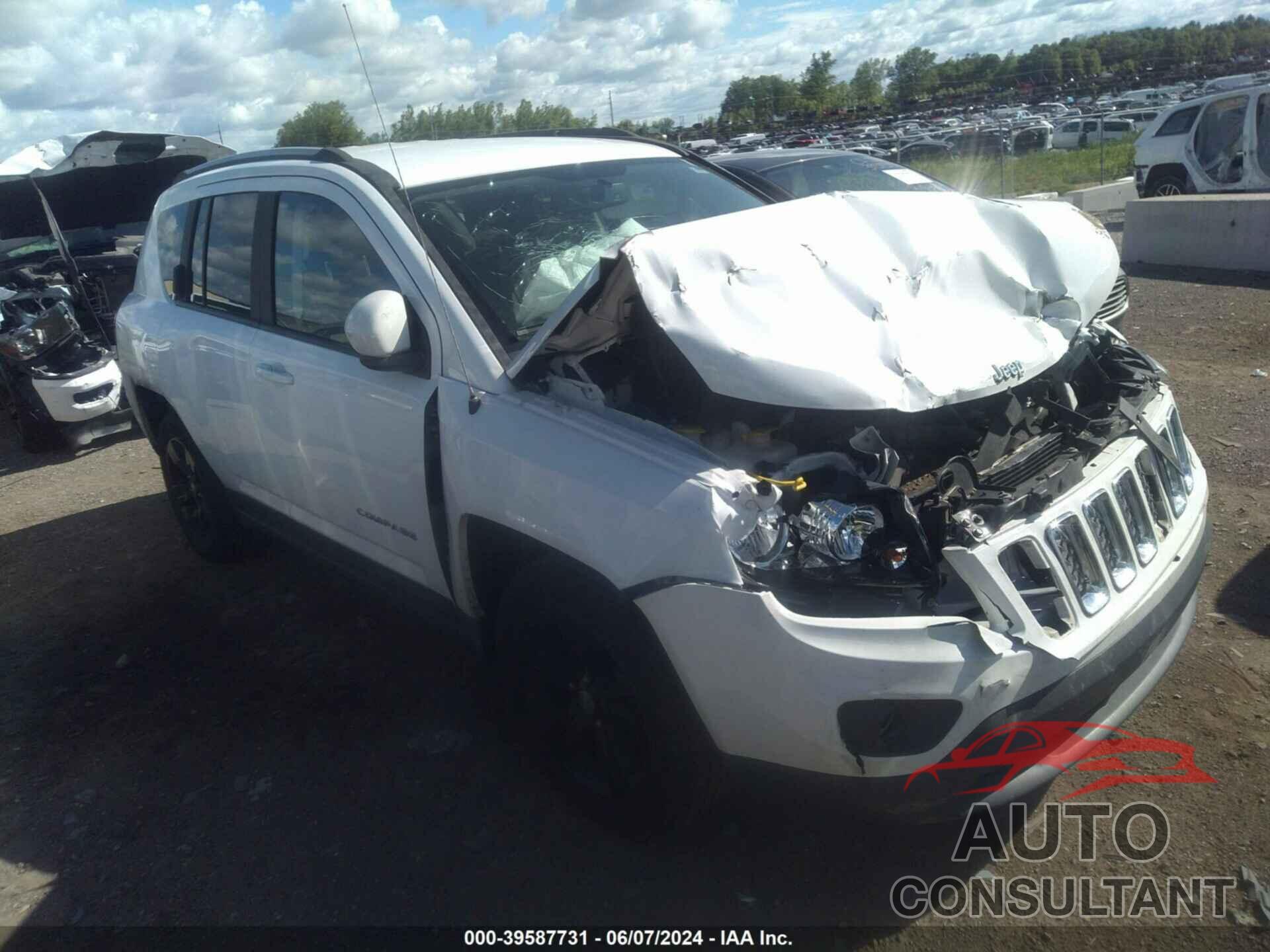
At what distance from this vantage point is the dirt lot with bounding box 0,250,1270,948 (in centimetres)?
281

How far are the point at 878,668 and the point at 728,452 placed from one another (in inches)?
30.3

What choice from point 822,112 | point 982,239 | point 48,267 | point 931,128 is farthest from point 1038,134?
point 982,239

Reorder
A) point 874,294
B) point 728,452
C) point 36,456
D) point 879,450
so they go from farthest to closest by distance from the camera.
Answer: point 36,456, point 874,294, point 728,452, point 879,450

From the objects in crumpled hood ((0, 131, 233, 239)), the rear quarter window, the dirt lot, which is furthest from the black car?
the rear quarter window

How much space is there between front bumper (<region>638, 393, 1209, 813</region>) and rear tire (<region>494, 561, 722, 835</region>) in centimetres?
10

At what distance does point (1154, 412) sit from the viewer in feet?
10.5

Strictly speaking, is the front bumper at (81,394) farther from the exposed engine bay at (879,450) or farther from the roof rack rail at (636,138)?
the exposed engine bay at (879,450)

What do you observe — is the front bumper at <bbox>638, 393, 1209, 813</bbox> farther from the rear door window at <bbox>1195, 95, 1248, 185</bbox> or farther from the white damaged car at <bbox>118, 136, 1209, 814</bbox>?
the rear door window at <bbox>1195, 95, 1248, 185</bbox>

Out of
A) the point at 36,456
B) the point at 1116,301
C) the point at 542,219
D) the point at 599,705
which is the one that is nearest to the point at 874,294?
the point at 542,219

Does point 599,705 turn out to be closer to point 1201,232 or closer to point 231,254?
point 231,254

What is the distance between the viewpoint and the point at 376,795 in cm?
338

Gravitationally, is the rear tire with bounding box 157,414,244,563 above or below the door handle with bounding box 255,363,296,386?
below

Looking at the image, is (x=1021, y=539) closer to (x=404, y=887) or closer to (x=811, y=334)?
(x=811, y=334)

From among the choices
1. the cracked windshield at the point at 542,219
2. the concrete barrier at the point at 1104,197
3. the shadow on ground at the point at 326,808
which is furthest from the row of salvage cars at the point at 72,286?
the concrete barrier at the point at 1104,197
